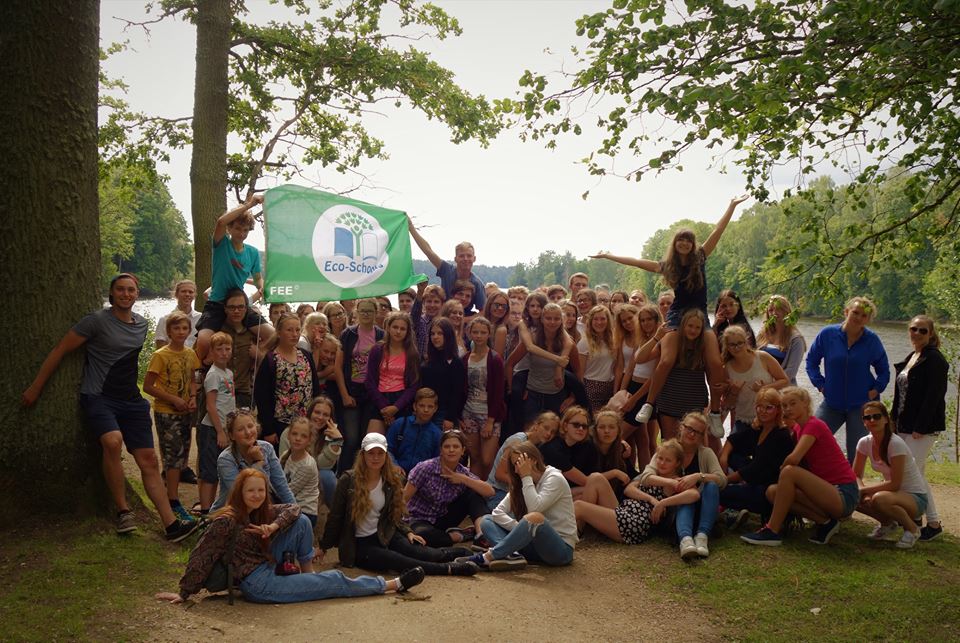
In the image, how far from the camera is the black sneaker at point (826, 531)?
6.48 meters

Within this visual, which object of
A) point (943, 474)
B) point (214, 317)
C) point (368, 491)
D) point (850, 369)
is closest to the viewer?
point (368, 491)

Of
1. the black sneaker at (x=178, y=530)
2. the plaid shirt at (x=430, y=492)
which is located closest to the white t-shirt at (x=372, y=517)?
the plaid shirt at (x=430, y=492)

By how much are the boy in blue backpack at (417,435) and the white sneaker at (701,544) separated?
2.51 meters

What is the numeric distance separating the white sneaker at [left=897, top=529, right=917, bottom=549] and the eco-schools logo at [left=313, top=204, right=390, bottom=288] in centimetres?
559

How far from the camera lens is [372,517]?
595 centimetres

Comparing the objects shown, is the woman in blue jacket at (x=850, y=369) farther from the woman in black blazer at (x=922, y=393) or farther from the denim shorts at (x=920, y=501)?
the denim shorts at (x=920, y=501)

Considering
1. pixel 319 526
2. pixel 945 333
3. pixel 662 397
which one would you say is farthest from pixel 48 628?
pixel 945 333

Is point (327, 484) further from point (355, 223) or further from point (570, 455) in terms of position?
point (355, 223)

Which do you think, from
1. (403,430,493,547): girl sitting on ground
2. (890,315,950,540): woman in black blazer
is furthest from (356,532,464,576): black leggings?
(890,315,950,540): woman in black blazer

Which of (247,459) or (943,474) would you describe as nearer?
(247,459)

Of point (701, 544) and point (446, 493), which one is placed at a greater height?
point (446, 493)

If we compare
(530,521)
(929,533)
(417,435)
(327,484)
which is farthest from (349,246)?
(929,533)

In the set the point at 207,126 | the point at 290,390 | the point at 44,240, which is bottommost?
the point at 290,390

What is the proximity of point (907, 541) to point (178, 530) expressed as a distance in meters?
6.15
